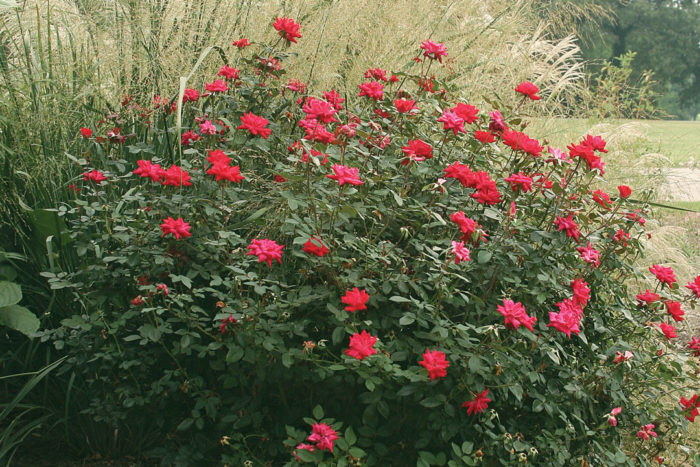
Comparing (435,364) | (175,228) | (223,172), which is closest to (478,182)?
(435,364)

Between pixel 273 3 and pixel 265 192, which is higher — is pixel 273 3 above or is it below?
above

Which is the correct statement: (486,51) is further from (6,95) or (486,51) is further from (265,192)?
(6,95)

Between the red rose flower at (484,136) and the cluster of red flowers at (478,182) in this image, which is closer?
the cluster of red flowers at (478,182)

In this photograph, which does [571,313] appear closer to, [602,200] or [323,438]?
[602,200]

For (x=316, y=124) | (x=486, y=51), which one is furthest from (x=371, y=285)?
(x=486, y=51)

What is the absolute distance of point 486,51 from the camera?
304 cm

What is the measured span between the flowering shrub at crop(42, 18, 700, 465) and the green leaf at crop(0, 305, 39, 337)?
0.05m

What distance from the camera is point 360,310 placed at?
1461 mm

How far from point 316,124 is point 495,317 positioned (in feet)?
2.08

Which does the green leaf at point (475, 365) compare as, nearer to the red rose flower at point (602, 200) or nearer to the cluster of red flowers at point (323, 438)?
the cluster of red flowers at point (323, 438)

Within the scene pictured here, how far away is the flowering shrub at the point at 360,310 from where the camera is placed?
1.33 metres

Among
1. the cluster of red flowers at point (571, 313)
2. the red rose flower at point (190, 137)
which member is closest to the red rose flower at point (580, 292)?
the cluster of red flowers at point (571, 313)

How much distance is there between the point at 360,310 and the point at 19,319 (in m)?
0.83

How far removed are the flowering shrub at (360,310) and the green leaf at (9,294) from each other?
0.11 meters
